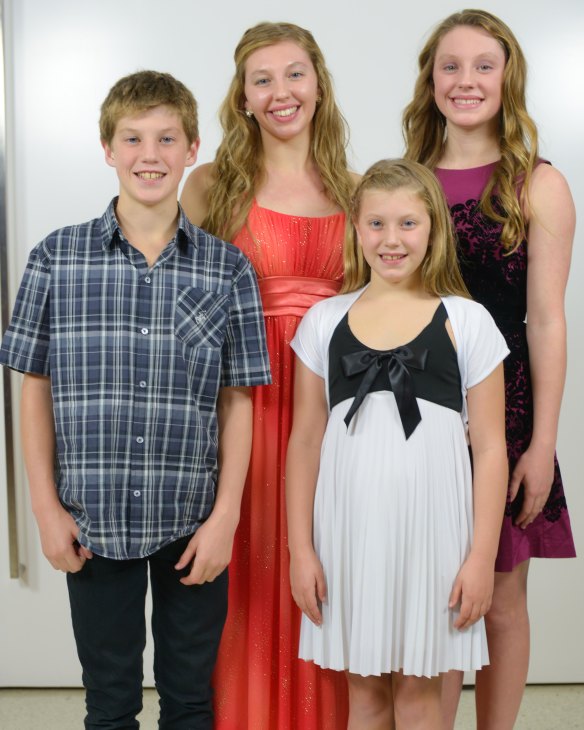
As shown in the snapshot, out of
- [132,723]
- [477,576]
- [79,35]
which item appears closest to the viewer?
[477,576]

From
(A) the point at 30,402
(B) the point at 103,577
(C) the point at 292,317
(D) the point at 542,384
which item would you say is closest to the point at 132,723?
(B) the point at 103,577

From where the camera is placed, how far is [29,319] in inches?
61.9

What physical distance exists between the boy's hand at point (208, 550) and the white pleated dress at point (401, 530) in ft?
0.58

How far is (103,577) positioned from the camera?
1.60 m

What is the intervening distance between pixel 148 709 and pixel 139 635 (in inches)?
46.9

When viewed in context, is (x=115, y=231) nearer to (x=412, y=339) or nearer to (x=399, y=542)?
(x=412, y=339)

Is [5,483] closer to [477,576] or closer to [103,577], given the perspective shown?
[103,577]

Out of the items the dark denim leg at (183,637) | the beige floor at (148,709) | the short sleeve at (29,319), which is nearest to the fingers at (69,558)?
the dark denim leg at (183,637)

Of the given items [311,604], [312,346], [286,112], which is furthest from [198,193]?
[311,604]

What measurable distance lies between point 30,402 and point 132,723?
59 cm

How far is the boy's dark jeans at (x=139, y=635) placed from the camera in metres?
1.61

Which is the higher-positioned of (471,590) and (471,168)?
(471,168)

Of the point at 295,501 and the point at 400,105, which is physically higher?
the point at 400,105

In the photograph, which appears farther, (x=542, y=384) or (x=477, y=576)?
(x=542, y=384)
